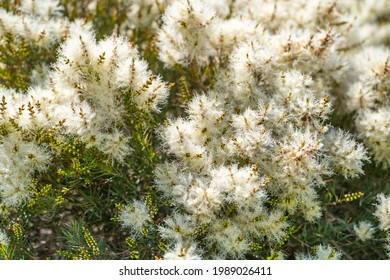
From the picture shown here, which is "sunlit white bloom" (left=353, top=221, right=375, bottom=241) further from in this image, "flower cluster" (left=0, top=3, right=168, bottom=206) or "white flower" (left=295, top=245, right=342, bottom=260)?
"flower cluster" (left=0, top=3, right=168, bottom=206)

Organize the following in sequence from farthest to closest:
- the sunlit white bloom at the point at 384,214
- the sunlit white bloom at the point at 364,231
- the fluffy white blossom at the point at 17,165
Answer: the sunlit white bloom at the point at 364,231
the sunlit white bloom at the point at 384,214
the fluffy white blossom at the point at 17,165

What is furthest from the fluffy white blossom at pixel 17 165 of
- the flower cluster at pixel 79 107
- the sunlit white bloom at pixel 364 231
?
the sunlit white bloom at pixel 364 231

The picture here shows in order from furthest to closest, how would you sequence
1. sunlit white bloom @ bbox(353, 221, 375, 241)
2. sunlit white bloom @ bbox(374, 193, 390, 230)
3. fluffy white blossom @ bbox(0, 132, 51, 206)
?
1. sunlit white bloom @ bbox(353, 221, 375, 241)
2. sunlit white bloom @ bbox(374, 193, 390, 230)
3. fluffy white blossom @ bbox(0, 132, 51, 206)

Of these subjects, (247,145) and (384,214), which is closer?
(247,145)

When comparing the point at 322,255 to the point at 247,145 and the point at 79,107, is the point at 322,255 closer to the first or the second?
the point at 247,145

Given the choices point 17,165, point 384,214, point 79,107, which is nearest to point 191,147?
point 79,107

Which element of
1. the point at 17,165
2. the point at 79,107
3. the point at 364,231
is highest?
the point at 79,107

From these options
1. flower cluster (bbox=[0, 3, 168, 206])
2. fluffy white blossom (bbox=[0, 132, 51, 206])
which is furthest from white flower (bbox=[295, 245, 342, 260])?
fluffy white blossom (bbox=[0, 132, 51, 206])

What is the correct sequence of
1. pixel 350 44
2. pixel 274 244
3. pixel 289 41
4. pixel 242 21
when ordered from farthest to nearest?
pixel 350 44 → pixel 242 21 → pixel 289 41 → pixel 274 244

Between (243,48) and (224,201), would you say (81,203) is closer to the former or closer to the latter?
(224,201)

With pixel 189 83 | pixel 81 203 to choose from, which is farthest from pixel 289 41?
pixel 81 203

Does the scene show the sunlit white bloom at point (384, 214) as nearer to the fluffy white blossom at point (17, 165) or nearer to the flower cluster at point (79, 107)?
the flower cluster at point (79, 107)
